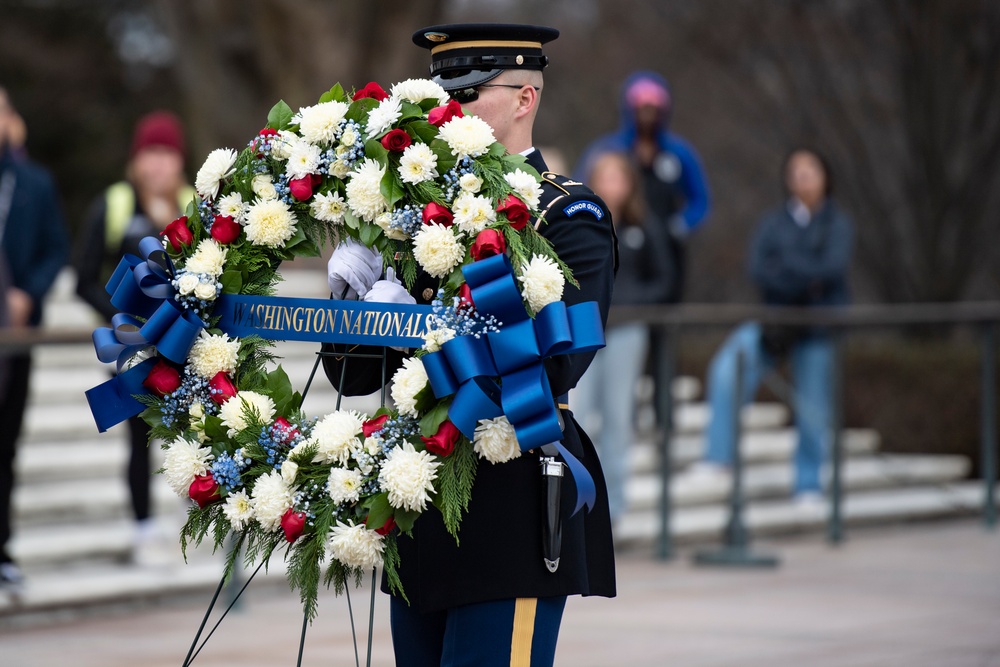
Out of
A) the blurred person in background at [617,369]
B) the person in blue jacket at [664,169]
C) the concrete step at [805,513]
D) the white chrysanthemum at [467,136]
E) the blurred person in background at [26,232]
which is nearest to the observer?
the white chrysanthemum at [467,136]

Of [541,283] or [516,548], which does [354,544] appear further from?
[541,283]

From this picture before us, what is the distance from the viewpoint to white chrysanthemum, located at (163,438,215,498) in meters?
3.34

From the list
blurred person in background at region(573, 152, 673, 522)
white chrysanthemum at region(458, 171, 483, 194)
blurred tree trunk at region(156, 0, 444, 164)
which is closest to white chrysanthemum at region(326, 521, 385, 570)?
white chrysanthemum at region(458, 171, 483, 194)

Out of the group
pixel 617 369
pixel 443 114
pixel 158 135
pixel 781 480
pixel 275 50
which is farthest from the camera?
pixel 275 50

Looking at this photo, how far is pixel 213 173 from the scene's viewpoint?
3.53 m

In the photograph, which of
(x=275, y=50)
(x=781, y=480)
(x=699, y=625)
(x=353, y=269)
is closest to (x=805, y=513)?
(x=781, y=480)

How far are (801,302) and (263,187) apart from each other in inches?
269

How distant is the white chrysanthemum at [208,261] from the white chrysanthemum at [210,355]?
0.49 feet

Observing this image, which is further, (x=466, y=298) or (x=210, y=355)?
(x=210, y=355)

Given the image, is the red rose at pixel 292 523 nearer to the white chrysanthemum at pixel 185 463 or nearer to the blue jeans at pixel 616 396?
the white chrysanthemum at pixel 185 463

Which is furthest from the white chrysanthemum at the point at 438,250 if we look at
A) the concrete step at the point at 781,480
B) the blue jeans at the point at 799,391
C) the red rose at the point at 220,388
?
the blue jeans at the point at 799,391

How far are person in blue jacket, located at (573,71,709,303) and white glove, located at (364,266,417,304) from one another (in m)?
6.24

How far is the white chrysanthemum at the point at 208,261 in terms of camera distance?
3.44m

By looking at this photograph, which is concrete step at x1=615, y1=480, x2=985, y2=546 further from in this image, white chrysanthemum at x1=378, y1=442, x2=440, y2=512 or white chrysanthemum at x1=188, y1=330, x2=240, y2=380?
white chrysanthemum at x1=378, y1=442, x2=440, y2=512
